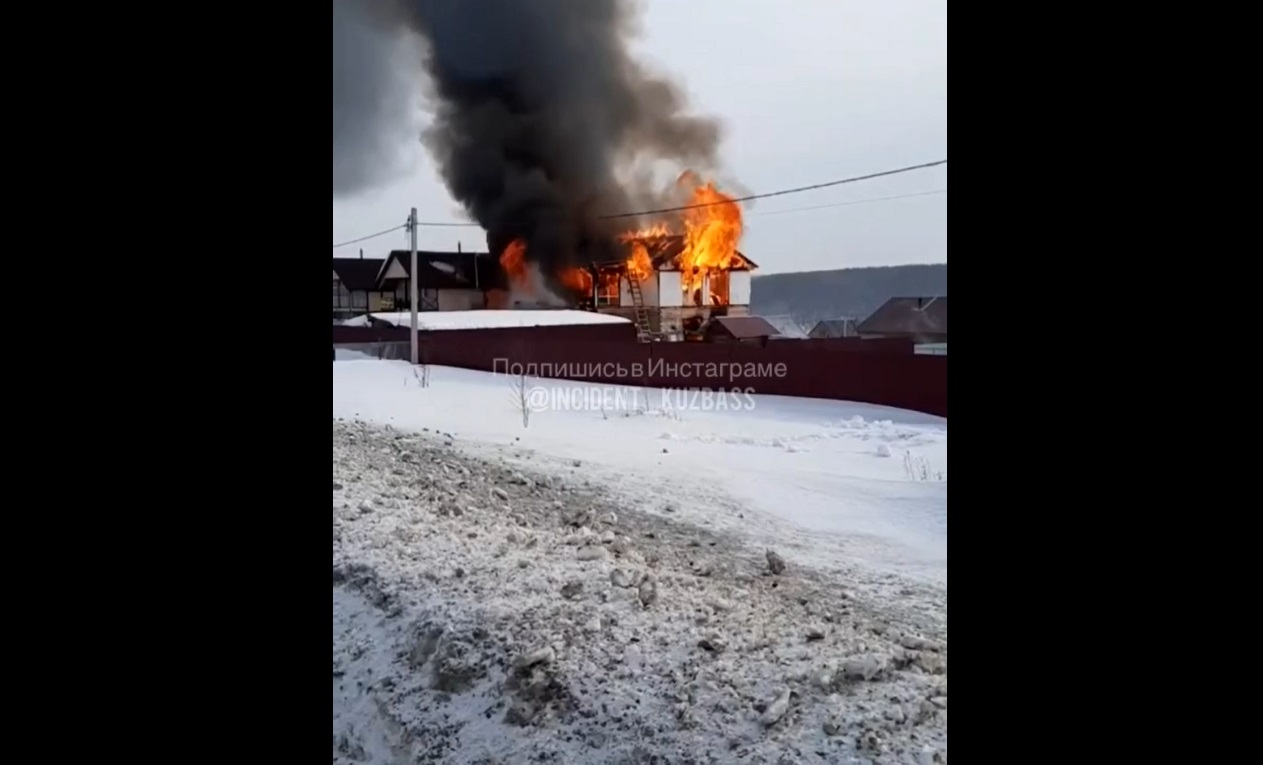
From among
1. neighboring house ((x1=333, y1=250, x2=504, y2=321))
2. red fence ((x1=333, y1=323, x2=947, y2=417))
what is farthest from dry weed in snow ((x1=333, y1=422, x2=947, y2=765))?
neighboring house ((x1=333, y1=250, x2=504, y2=321))

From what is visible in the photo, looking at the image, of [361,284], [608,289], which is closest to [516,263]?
[608,289]

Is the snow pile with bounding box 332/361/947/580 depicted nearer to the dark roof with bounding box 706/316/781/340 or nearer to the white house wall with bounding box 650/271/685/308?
the dark roof with bounding box 706/316/781/340

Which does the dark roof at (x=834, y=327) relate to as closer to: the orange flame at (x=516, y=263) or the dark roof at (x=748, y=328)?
the orange flame at (x=516, y=263)

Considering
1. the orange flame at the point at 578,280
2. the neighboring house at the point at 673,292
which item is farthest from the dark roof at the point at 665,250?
the orange flame at the point at 578,280

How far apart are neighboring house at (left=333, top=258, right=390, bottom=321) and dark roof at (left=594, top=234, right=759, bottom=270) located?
642 cm

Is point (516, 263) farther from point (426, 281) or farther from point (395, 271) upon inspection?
point (395, 271)

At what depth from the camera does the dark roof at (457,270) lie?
2386 cm

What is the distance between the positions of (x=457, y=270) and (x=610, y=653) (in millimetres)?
21907
